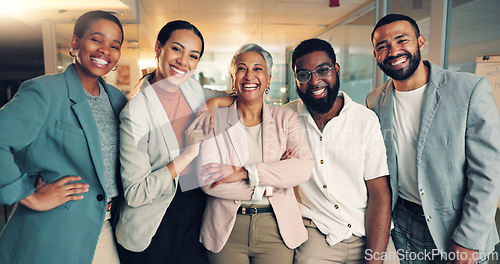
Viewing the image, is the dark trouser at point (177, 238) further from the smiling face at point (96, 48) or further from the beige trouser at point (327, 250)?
the smiling face at point (96, 48)

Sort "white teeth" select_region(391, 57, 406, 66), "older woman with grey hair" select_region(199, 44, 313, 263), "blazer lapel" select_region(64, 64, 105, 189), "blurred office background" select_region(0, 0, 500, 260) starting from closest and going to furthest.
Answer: "blazer lapel" select_region(64, 64, 105, 189), "older woman with grey hair" select_region(199, 44, 313, 263), "white teeth" select_region(391, 57, 406, 66), "blurred office background" select_region(0, 0, 500, 260)

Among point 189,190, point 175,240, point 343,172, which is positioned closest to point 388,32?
point 343,172

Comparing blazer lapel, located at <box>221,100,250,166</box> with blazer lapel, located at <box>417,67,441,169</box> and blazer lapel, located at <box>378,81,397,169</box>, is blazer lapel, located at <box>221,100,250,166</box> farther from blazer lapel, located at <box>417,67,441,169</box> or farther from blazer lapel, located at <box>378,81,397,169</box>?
blazer lapel, located at <box>417,67,441,169</box>

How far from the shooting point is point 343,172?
184 centimetres

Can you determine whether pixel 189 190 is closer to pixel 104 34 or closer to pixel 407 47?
pixel 104 34

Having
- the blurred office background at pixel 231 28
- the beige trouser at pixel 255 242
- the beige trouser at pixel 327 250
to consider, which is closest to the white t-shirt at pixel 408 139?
the beige trouser at pixel 327 250

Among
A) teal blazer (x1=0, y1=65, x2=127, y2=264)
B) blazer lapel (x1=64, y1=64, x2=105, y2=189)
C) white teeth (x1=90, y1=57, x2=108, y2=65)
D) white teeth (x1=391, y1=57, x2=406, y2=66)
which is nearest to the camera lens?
Answer: teal blazer (x1=0, y1=65, x2=127, y2=264)

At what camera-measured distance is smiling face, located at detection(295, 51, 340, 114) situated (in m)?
1.87

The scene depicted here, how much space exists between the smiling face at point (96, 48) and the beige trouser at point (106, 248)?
713 millimetres

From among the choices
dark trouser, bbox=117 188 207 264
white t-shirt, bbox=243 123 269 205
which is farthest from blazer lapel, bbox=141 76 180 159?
white t-shirt, bbox=243 123 269 205

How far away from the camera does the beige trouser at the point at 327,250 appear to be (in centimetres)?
176

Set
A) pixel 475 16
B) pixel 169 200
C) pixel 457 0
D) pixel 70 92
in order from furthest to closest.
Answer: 1. pixel 457 0
2. pixel 475 16
3. pixel 169 200
4. pixel 70 92

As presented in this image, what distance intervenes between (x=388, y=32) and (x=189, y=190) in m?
1.47

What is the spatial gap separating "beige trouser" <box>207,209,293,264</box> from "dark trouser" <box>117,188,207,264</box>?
164 mm
